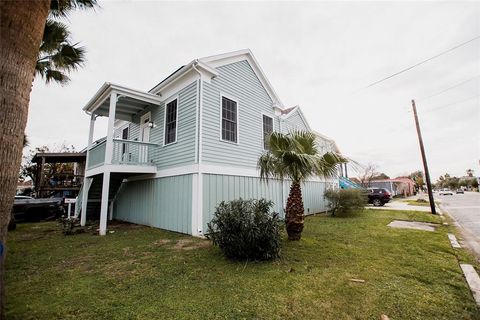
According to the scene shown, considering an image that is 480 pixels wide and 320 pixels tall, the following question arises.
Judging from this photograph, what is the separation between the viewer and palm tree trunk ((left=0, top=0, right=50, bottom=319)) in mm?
2291

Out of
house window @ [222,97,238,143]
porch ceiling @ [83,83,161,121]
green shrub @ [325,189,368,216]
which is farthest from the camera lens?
green shrub @ [325,189,368,216]

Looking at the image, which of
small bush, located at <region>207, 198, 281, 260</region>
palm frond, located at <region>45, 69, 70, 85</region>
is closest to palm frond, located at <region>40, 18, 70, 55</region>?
palm frond, located at <region>45, 69, 70, 85</region>

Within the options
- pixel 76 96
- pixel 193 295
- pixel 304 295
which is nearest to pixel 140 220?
pixel 193 295

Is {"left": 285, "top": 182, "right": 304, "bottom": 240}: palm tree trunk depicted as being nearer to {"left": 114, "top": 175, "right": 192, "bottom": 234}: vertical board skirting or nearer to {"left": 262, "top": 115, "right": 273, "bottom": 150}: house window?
{"left": 114, "top": 175, "right": 192, "bottom": 234}: vertical board skirting

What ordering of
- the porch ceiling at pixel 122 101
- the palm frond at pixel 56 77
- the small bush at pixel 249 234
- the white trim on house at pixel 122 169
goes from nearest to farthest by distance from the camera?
1. the small bush at pixel 249 234
2. the white trim on house at pixel 122 169
3. the porch ceiling at pixel 122 101
4. the palm frond at pixel 56 77

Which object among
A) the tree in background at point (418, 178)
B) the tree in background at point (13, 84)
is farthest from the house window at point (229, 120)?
the tree in background at point (418, 178)

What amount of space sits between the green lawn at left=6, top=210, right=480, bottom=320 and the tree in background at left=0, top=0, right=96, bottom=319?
4.32ft

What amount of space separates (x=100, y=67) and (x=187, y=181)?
9.28 m

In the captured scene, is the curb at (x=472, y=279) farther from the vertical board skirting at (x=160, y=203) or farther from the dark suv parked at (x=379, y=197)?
the dark suv parked at (x=379, y=197)

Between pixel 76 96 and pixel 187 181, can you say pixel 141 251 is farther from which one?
pixel 76 96

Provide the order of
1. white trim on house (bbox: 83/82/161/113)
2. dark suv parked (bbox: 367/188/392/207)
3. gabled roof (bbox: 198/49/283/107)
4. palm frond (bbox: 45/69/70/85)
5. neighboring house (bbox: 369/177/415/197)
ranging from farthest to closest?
1. neighboring house (bbox: 369/177/415/197)
2. dark suv parked (bbox: 367/188/392/207)
3. palm frond (bbox: 45/69/70/85)
4. gabled roof (bbox: 198/49/283/107)
5. white trim on house (bbox: 83/82/161/113)

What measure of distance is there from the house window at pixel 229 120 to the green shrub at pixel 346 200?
7.50 m

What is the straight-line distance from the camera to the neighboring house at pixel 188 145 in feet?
25.8

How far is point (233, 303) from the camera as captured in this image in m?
3.00
